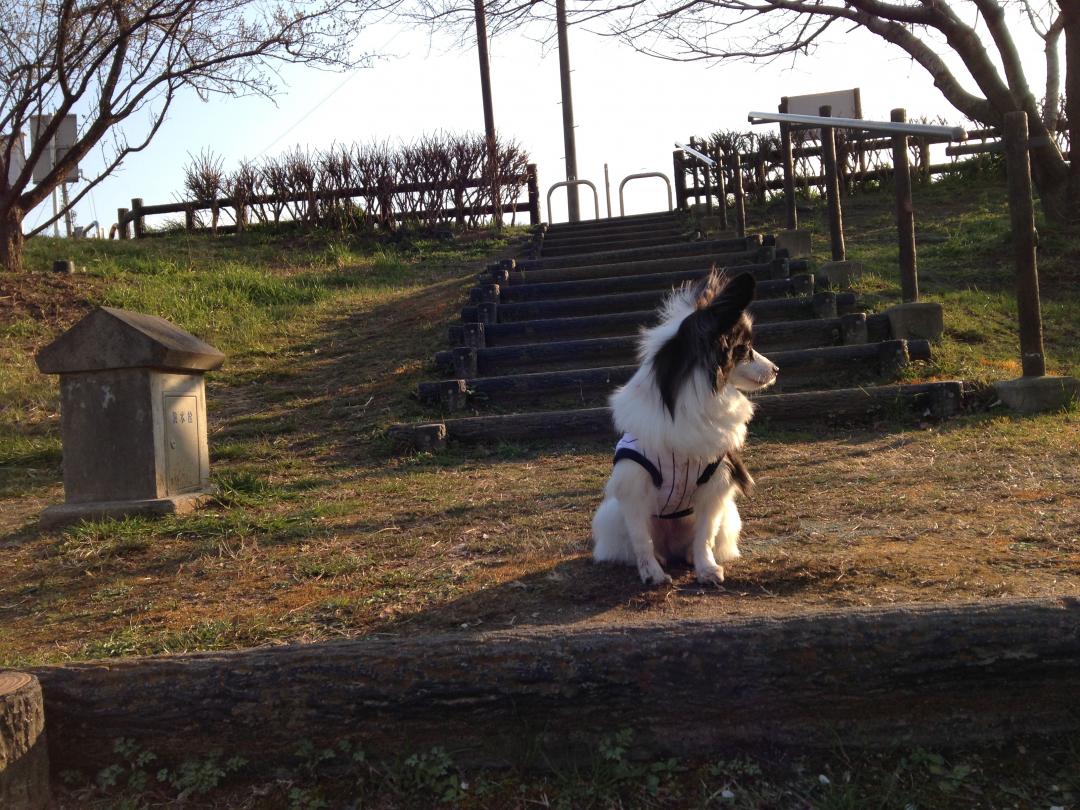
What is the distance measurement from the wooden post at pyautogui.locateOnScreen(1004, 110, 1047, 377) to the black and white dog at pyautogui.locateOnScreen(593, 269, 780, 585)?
3381 mm

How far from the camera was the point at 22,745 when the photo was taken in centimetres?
192

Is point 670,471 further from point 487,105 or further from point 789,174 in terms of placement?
point 487,105

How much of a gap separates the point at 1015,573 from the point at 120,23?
1195 cm

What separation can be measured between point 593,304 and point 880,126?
291cm

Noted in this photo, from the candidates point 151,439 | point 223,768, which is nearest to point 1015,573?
point 223,768

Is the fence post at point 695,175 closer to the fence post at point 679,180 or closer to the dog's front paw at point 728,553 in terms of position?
the fence post at point 679,180

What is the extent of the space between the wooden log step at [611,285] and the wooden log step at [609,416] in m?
2.79

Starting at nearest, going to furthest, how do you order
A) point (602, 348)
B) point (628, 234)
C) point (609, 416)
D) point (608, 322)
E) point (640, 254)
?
point (609, 416), point (602, 348), point (608, 322), point (640, 254), point (628, 234)

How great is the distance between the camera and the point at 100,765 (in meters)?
2.05

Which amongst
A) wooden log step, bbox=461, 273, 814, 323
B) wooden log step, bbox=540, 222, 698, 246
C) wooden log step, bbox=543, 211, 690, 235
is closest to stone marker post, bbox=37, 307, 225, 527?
wooden log step, bbox=461, 273, 814, 323

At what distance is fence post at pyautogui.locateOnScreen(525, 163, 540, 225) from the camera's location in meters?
17.1

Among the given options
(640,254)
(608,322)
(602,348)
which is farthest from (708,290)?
(640,254)

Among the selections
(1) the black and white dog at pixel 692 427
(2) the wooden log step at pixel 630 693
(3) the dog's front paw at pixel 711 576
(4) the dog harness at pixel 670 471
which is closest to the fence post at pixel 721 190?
(1) the black and white dog at pixel 692 427

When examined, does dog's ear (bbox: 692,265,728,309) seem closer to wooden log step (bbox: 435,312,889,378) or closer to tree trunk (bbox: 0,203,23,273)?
wooden log step (bbox: 435,312,889,378)
